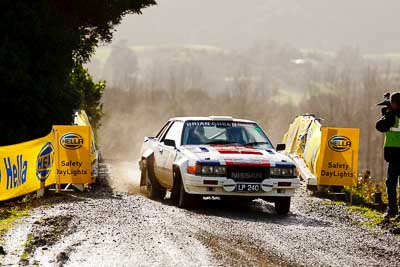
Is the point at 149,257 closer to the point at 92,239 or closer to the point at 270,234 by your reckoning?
A: the point at 92,239

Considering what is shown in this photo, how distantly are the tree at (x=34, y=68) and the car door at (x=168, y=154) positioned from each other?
5.11 meters

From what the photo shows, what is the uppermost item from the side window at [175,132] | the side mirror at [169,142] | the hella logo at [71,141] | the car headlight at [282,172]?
the side window at [175,132]

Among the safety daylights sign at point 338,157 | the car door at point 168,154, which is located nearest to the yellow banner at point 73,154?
the car door at point 168,154

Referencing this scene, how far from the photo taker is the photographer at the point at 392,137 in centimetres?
1231

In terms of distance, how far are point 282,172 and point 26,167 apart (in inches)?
195

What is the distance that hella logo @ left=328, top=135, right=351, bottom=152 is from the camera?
1628 cm

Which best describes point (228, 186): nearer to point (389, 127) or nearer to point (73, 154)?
point (389, 127)

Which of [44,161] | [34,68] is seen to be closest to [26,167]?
[44,161]

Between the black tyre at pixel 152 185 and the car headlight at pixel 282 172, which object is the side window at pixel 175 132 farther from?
the car headlight at pixel 282 172

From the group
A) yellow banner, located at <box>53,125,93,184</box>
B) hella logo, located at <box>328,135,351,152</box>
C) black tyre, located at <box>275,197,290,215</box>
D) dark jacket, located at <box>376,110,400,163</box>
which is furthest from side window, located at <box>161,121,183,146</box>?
dark jacket, located at <box>376,110,400,163</box>

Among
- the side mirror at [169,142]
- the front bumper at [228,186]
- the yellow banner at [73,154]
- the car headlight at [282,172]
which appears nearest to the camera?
the front bumper at [228,186]

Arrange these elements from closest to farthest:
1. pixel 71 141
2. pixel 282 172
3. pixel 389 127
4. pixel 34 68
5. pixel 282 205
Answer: pixel 389 127 → pixel 282 172 → pixel 282 205 → pixel 71 141 → pixel 34 68

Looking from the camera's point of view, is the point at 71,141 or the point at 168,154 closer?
the point at 168,154

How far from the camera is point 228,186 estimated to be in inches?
515
